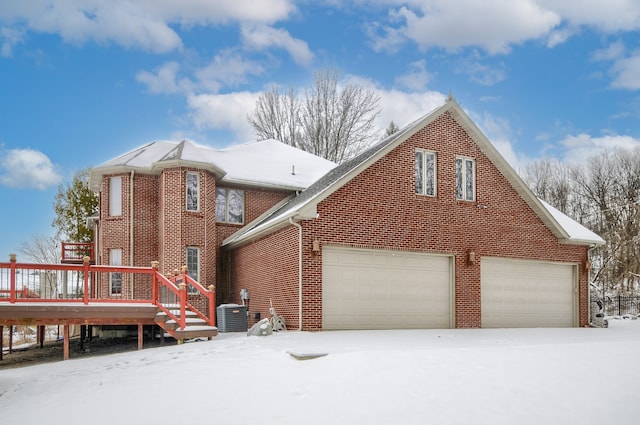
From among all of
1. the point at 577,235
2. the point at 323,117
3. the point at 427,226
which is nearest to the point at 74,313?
the point at 427,226

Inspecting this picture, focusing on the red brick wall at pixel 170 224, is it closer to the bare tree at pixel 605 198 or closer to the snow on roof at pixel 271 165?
the snow on roof at pixel 271 165

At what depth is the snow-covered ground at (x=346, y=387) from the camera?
7.38 metres

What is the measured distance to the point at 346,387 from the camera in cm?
823

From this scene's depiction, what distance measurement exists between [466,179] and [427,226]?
2.33 m

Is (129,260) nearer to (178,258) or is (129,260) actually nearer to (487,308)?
(178,258)

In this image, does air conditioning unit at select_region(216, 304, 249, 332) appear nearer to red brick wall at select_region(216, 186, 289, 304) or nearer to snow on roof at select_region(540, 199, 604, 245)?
red brick wall at select_region(216, 186, 289, 304)

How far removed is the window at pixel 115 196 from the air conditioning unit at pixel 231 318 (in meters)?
7.34

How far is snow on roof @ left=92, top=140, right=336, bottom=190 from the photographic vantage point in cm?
2081

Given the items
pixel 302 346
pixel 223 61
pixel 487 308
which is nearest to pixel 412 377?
pixel 302 346

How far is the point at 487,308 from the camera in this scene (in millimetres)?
18031

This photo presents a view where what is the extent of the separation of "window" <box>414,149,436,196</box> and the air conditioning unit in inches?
246

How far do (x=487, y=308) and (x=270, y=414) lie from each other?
1218 centimetres

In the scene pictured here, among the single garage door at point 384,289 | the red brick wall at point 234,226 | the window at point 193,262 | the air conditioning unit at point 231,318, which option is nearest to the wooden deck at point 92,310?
the air conditioning unit at point 231,318

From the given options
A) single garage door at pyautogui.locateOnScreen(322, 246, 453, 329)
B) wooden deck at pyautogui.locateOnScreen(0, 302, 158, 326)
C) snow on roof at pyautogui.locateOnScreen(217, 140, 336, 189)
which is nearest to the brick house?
single garage door at pyautogui.locateOnScreen(322, 246, 453, 329)
